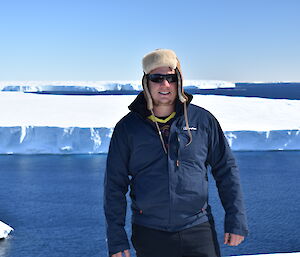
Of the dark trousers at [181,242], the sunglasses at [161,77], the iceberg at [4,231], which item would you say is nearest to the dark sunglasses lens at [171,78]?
the sunglasses at [161,77]

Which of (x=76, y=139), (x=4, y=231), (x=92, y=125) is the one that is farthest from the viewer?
(x=76, y=139)

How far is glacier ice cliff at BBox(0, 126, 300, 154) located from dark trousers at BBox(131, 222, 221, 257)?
15.9 meters

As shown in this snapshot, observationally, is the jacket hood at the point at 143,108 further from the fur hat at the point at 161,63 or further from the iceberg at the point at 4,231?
the iceberg at the point at 4,231

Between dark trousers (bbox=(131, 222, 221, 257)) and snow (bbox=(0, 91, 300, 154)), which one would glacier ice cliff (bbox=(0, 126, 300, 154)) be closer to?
A: snow (bbox=(0, 91, 300, 154))

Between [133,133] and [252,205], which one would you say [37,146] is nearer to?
[252,205]

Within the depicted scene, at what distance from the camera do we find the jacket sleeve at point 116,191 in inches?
58.7

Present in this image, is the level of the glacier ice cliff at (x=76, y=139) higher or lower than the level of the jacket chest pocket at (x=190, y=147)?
lower

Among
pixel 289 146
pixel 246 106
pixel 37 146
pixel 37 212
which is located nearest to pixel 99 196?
pixel 37 212

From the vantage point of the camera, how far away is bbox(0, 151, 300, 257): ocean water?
7.94m

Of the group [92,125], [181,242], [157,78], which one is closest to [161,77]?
[157,78]

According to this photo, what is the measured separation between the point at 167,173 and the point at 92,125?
16378mm

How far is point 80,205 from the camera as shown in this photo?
10750 mm

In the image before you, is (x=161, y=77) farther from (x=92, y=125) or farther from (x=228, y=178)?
(x=92, y=125)

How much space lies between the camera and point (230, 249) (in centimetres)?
764
